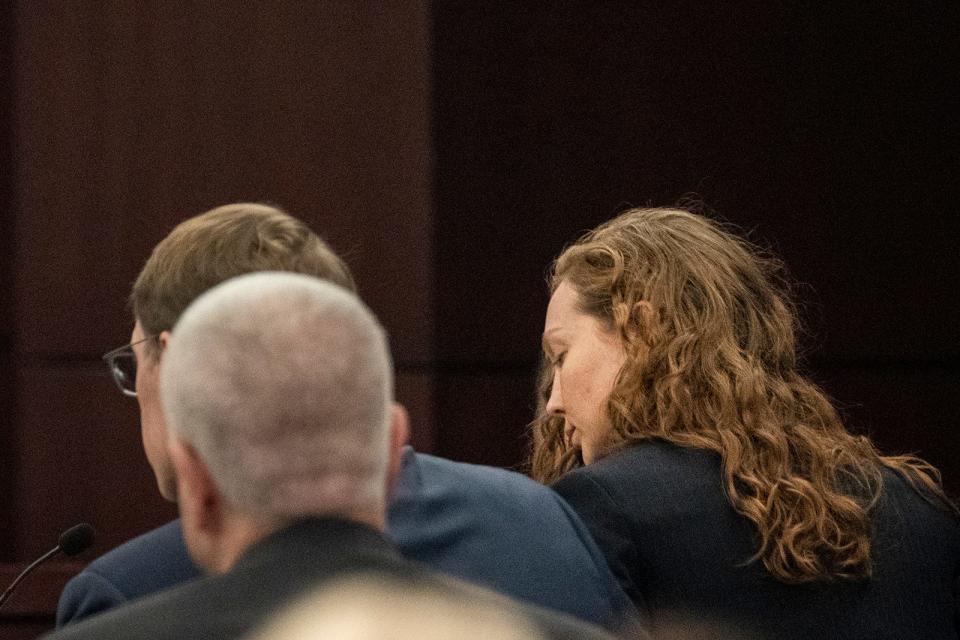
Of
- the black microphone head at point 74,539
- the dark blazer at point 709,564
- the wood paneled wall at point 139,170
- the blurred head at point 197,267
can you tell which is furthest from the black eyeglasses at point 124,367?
the wood paneled wall at point 139,170

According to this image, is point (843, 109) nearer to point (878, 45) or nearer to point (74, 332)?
point (878, 45)

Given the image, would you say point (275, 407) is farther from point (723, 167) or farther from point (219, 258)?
point (723, 167)

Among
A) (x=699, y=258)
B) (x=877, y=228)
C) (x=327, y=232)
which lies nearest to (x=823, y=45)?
(x=877, y=228)

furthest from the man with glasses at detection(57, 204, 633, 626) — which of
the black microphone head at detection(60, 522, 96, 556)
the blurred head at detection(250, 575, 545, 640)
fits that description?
the blurred head at detection(250, 575, 545, 640)

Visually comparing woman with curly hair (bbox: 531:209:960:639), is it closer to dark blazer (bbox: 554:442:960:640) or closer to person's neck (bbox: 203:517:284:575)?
dark blazer (bbox: 554:442:960:640)

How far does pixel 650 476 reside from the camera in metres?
2.18

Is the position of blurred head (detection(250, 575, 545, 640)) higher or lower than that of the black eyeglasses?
higher

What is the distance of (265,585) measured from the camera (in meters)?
1.13

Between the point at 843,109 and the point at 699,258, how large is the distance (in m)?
1.80

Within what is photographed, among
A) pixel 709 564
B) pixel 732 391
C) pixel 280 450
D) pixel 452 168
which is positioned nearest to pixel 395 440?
pixel 280 450

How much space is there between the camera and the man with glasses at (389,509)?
162 cm

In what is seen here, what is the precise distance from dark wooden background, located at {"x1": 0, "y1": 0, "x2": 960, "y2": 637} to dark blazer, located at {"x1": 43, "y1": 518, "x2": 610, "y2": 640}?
103 inches

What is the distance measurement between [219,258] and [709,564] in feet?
2.76

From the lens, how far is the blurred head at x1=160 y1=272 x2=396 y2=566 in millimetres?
1174
